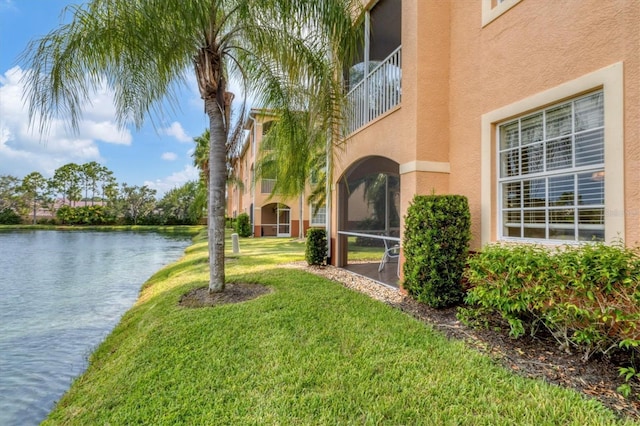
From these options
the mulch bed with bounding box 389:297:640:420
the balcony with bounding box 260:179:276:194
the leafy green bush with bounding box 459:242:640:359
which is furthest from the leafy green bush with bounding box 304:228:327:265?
the balcony with bounding box 260:179:276:194

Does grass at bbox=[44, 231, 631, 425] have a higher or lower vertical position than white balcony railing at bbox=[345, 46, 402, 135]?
lower

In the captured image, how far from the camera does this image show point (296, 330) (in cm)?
489

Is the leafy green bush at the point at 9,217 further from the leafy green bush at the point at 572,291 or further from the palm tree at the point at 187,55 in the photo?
the leafy green bush at the point at 572,291

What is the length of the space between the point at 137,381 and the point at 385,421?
9.43ft

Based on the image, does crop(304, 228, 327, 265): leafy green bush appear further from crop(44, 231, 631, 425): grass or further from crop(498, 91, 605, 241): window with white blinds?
crop(498, 91, 605, 241): window with white blinds

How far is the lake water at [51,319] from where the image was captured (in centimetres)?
487

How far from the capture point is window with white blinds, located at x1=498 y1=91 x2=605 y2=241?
413 centimetres

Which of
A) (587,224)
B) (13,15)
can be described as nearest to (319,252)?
(587,224)

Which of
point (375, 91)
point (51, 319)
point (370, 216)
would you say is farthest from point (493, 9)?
point (51, 319)

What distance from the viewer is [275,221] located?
3008cm

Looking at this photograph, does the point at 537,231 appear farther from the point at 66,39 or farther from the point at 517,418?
the point at 66,39

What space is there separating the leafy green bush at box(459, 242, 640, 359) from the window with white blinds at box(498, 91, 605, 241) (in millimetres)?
703

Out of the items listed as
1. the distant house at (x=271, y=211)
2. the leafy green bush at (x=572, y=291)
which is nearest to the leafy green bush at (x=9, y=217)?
the distant house at (x=271, y=211)

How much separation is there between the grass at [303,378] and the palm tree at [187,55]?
97.0 inches
